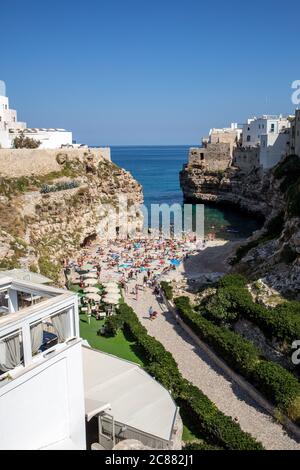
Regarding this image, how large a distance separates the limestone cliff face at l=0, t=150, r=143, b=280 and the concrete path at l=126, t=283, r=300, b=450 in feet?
32.0

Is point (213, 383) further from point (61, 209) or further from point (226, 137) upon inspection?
point (226, 137)

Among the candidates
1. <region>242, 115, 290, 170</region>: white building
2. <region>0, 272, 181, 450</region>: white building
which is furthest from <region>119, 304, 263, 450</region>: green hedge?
<region>242, 115, 290, 170</region>: white building

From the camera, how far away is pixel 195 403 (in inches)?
551

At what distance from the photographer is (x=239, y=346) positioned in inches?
678

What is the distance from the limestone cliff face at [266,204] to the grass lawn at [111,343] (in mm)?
7936

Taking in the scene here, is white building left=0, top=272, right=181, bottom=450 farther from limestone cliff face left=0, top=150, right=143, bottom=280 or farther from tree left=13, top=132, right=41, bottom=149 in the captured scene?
tree left=13, top=132, right=41, bottom=149

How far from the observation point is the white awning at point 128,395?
1158 centimetres

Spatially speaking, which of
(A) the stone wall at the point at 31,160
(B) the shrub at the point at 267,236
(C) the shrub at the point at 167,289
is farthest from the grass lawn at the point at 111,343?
(A) the stone wall at the point at 31,160

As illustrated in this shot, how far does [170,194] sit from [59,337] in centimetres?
7904

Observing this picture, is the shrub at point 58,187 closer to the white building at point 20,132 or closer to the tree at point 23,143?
the tree at point 23,143

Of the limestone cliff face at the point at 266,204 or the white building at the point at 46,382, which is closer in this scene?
the white building at the point at 46,382

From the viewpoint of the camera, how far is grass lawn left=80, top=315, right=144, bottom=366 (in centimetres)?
1848

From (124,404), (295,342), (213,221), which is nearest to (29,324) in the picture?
(124,404)

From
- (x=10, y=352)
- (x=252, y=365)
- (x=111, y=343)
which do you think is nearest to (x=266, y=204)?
(x=111, y=343)
